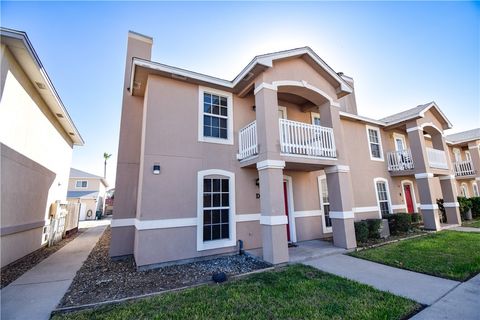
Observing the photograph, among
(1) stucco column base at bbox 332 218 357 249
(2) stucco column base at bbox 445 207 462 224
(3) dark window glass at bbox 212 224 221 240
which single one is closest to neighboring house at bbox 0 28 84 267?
(3) dark window glass at bbox 212 224 221 240

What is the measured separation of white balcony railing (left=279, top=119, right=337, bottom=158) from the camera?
22.6 feet

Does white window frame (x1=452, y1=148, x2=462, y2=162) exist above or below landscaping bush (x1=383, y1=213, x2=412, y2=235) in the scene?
above

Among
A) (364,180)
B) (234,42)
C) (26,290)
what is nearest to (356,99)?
(364,180)

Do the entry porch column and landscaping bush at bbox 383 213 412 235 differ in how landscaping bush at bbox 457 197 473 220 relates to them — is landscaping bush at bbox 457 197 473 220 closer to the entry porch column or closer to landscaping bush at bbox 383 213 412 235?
landscaping bush at bbox 383 213 412 235

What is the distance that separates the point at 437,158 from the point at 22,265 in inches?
761

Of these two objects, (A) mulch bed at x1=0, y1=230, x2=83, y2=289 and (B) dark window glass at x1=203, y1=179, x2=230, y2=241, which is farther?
(B) dark window glass at x1=203, y1=179, x2=230, y2=241

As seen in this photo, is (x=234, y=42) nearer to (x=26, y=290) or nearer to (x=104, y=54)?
(x=104, y=54)

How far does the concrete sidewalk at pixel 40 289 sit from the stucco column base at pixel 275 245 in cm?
475

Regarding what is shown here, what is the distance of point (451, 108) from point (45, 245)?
2356 cm

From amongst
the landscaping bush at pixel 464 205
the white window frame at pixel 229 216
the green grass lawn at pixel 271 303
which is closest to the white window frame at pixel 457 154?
the landscaping bush at pixel 464 205

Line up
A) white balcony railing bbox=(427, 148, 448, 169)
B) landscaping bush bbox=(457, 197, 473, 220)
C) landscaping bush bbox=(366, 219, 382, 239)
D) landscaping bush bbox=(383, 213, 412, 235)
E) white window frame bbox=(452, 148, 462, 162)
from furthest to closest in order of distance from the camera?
white window frame bbox=(452, 148, 462, 162) < landscaping bush bbox=(457, 197, 473, 220) < white balcony railing bbox=(427, 148, 448, 169) < landscaping bush bbox=(383, 213, 412, 235) < landscaping bush bbox=(366, 219, 382, 239)

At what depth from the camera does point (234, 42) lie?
8578mm

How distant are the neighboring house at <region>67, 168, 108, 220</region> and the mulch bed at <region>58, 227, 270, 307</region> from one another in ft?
74.8

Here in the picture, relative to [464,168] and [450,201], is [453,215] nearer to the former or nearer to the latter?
[450,201]
